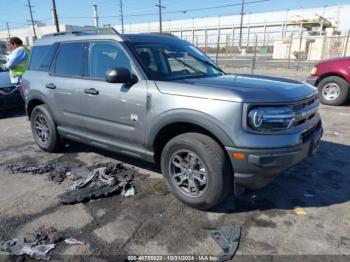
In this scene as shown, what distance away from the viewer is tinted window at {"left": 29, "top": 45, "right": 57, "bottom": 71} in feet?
16.4

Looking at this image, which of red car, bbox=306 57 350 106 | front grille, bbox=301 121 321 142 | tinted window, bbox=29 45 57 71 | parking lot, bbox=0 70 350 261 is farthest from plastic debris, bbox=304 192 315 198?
red car, bbox=306 57 350 106

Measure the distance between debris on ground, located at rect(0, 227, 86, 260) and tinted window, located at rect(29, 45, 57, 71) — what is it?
295 centimetres

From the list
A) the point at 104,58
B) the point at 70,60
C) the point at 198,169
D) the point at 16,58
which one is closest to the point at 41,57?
the point at 70,60

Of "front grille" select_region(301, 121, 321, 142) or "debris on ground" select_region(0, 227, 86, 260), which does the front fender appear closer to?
"front grille" select_region(301, 121, 321, 142)

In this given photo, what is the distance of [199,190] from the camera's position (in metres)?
3.38

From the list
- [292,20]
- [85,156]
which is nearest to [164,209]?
[85,156]

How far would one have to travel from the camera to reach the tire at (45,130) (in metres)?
5.05

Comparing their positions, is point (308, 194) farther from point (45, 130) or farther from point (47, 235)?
point (45, 130)

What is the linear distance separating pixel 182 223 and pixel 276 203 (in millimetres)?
1160

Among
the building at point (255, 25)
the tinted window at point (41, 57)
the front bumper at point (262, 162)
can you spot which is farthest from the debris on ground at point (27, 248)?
the building at point (255, 25)

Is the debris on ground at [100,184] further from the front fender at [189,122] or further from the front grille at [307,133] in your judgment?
the front grille at [307,133]

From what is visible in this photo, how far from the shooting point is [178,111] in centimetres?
325

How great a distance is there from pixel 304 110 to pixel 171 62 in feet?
5.80

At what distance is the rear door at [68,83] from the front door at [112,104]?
17 cm
